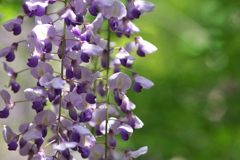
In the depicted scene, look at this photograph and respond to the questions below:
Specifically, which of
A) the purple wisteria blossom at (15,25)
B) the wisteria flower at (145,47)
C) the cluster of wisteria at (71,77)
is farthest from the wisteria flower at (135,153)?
the purple wisteria blossom at (15,25)

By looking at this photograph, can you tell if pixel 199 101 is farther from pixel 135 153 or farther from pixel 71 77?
pixel 71 77

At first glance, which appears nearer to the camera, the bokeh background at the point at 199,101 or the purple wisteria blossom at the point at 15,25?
the purple wisteria blossom at the point at 15,25

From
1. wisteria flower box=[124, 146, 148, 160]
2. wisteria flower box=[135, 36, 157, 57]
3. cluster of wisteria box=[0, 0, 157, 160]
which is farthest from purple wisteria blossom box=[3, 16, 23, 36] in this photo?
wisteria flower box=[124, 146, 148, 160]

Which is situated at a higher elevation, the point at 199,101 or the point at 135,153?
the point at 135,153

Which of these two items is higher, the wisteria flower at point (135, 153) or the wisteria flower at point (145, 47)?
the wisteria flower at point (145, 47)

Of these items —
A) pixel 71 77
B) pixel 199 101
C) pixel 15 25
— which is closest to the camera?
pixel 71 77

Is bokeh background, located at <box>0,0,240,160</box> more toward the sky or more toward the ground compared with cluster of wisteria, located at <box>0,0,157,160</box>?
more toward the ground

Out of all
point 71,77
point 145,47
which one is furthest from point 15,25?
point 145,47

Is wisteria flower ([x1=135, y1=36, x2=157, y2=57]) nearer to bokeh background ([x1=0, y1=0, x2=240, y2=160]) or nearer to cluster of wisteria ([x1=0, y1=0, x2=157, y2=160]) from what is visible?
cluster of wisteria ([x1=0, y1=0, x2=157, y2=160])

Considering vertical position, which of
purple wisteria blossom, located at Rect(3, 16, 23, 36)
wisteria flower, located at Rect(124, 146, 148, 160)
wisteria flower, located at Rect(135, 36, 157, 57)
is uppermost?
purple wisteria blossom, located at Rect(3, 16, 23, 36)

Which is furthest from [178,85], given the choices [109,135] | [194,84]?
[109,135]

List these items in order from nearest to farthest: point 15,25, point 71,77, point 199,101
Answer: point 71,77 → point 15,25 → point 199,101

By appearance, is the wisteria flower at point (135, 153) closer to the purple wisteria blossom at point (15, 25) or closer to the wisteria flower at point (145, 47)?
the wisteria flower at point (145, 47)
